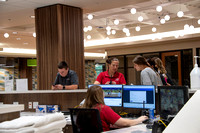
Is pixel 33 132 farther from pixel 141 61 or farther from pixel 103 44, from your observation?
pixel 103 44

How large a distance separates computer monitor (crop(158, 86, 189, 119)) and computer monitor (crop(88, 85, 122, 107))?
906mm

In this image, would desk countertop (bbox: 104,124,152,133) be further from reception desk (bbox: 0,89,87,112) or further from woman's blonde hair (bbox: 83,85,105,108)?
reception desk (bbox: 0,89,87,112)

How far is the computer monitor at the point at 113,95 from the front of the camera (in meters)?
4.38

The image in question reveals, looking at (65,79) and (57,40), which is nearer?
(65,79)

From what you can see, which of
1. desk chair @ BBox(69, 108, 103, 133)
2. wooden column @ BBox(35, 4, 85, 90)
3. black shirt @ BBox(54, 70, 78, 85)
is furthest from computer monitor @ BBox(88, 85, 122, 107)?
wooden column @ BBox(35, 4, 85, 90)

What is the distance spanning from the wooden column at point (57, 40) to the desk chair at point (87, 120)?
391 centimetres

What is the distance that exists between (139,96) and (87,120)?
1.33m

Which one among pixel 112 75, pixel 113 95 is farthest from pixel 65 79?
pixel 113 95

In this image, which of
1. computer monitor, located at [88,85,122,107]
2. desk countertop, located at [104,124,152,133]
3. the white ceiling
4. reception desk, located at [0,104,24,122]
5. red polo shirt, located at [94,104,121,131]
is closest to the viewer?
reception desk, located at [0,104,24,122]

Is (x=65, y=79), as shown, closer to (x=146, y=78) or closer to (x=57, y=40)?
(x=146, y=78)

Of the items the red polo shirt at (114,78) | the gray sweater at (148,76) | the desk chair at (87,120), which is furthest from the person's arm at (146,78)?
the desk chair at (87,120)

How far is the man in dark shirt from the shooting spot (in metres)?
5.20

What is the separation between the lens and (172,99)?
3.40m

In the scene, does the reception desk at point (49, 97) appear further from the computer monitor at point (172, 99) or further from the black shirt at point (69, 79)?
the computer monitor at point (172, 99)
